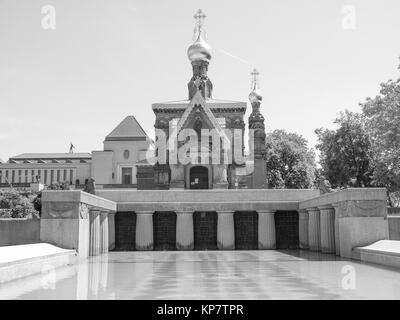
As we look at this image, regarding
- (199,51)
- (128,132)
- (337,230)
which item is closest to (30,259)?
(337,230)

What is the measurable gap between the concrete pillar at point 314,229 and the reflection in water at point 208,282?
8.22 m

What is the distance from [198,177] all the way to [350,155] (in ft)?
59.1

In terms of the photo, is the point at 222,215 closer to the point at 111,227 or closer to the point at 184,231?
the point at 184,231

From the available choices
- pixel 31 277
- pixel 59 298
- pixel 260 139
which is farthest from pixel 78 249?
pixel 260 139

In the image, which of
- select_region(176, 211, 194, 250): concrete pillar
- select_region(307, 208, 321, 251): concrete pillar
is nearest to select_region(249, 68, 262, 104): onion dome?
select_region(176, 211, 194, 250): concrete pillar

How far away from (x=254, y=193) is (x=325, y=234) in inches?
352

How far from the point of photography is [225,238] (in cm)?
3312

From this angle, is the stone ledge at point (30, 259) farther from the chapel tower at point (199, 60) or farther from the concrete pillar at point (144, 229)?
the chapel tower at point (199, 60)

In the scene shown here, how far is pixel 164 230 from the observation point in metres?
34.3

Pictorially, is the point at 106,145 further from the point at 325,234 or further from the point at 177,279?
the point at 177,279

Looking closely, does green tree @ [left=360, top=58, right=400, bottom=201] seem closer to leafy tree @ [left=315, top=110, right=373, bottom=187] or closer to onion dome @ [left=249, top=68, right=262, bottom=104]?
leafy tree @ [left=315, top=110, right=373, bottom=187]

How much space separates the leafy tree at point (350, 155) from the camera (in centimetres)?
5462

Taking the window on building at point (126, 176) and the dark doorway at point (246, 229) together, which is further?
the window on building at point (126, 176)

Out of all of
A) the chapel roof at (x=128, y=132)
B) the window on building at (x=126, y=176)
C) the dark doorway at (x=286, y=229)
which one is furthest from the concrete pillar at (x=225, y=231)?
the chapel roof at (x=128, y=132)
